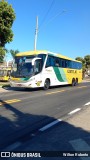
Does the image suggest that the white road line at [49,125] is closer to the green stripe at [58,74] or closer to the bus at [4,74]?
the green stripe at [58,74]

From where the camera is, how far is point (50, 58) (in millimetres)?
27953

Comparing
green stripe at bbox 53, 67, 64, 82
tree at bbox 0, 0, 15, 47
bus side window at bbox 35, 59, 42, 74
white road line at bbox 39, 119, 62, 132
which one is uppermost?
tree at bbox 0, 0, 15, 47

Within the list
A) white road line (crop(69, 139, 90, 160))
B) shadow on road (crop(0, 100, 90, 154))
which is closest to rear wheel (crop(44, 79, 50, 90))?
shadow on road (crop(0, 100, 90, 154))

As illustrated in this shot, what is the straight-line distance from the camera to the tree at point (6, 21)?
25483 mm

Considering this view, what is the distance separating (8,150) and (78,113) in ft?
19.9

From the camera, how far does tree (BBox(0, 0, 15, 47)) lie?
25.5 meters

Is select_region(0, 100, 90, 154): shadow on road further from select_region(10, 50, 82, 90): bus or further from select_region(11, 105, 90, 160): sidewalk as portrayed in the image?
select_region(10, 50, 82, 90): bus

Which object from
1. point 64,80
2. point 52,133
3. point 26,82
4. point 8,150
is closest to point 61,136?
point 52,133

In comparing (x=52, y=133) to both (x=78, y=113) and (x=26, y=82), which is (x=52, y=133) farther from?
(x=26, y=82)

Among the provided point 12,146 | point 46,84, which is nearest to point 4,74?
point 46,84

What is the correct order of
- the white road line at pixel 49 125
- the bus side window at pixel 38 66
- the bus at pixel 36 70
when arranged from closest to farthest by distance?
the white road line at pixel 49 125 < the bus at pixel 36 70 < the bus side window at pixel 38 66

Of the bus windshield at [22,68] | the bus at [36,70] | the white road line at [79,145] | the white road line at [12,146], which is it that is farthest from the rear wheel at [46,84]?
the white road line at [12,146]

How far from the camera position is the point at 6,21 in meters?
26.0

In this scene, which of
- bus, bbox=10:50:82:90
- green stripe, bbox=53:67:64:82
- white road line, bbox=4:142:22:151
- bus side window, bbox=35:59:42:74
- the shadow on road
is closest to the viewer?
white road line, bbox=4:142:22:151
